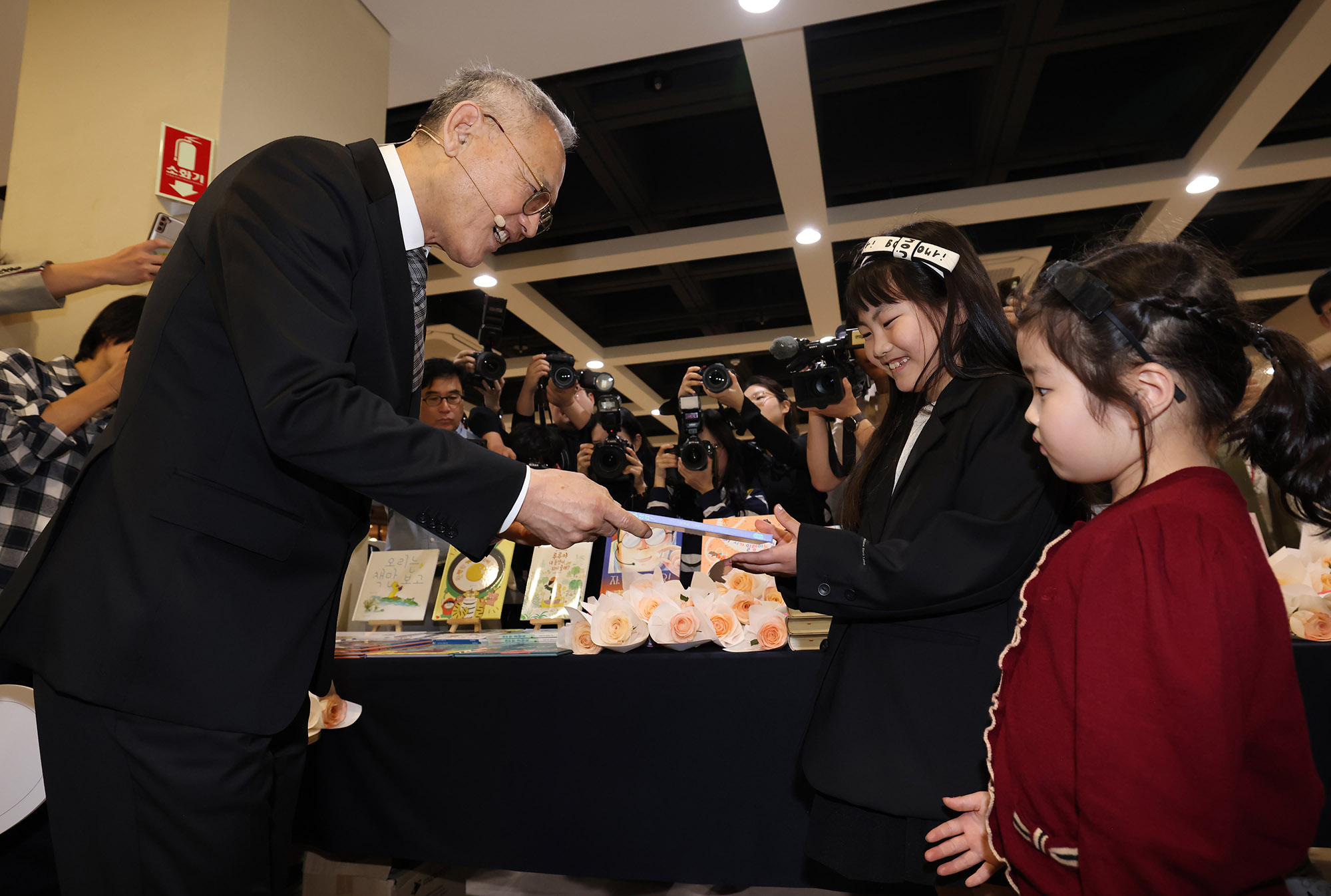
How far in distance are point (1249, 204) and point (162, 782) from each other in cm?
640

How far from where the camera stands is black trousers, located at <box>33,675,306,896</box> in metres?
0.98

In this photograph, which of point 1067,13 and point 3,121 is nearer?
point 1067,13

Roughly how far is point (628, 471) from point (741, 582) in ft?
2.63

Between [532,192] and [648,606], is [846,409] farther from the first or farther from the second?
[532,192]

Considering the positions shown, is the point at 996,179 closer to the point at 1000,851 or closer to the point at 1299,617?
the point at 1299,617

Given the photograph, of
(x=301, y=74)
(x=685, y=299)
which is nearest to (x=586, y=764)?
(x=301, y=74)

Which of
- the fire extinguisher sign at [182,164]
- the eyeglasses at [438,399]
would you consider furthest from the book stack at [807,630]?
the fire extinguisher sign at [182,164]

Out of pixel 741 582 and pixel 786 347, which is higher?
pixel 786 347

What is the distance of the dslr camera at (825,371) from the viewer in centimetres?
214

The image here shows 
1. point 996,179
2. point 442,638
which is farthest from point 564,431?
point 996,179

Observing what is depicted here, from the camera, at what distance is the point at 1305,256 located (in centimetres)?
608

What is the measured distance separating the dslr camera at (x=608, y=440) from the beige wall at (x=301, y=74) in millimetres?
1112

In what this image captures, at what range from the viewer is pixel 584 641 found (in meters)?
1.78

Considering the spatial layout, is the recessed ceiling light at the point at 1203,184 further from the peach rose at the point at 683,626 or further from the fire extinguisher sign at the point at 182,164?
the fire extinguisher sign at the point at 182,164
